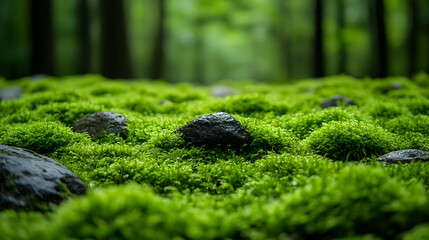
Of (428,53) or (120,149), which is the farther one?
(428,53)

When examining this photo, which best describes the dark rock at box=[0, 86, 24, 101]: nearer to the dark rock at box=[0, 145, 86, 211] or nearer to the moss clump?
the dark rock at box=[0, 145, 86, 211]

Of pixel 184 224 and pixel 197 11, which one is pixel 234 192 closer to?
pixel 184 224

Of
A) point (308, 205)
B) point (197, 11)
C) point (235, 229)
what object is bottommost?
point (235, 229)

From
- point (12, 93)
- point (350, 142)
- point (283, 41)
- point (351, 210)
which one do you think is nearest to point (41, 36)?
point (12, 93)

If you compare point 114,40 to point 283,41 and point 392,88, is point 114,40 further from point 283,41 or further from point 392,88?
point 283,41

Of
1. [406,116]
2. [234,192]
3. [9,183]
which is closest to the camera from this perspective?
[9,183]

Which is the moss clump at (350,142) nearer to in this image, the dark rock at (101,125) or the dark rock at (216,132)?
the dark rock at (216,132)

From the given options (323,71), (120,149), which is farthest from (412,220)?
(323,71)

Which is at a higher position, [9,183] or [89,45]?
[89,45]
